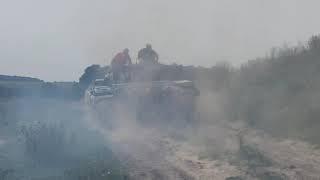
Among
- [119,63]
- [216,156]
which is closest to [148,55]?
[119,63]

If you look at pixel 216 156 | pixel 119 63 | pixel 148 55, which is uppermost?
pixel 148 55

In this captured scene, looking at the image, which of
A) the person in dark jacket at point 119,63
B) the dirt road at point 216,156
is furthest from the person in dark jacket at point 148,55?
the dirt road at point 216,156

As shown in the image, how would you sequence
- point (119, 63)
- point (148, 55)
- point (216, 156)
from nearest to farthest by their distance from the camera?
point (216, 156) < point (119, 63) < point (148, 55)

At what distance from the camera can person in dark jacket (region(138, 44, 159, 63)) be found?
29.2 metres

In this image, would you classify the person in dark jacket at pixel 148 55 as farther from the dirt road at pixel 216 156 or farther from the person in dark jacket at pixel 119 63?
the dirt road at pixel 216 156

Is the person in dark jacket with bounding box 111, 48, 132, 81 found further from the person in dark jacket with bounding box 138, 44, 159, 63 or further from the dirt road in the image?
the dirt road

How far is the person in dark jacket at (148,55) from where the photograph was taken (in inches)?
1150

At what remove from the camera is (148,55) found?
95.9 feet

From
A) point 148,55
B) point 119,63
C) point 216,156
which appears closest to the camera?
point 216,156

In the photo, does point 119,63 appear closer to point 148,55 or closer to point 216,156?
point 148,55

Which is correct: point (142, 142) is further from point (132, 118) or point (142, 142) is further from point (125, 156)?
point (132, 118)

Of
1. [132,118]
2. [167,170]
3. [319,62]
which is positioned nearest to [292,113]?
[319,62]

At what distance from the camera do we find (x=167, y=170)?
13570 millimetres

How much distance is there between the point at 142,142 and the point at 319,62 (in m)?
7.02
